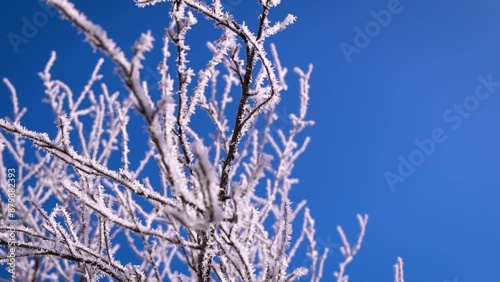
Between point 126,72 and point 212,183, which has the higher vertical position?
point 126,72

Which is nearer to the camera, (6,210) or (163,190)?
(6,210)

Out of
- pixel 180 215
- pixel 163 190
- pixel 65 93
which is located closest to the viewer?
pixel 180 215

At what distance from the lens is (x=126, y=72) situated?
2.90ft

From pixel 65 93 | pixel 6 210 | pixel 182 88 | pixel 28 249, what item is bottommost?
pixel 28 249

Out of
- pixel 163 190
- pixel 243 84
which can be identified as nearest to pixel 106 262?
pixel 243 84

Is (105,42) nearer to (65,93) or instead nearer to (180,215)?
(180,215)

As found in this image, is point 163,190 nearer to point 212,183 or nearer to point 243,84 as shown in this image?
point 243,84

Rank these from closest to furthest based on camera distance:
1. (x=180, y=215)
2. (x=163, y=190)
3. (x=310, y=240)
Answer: (x=180, y=215) → (x=163, y=190) → (x=310, y=240)

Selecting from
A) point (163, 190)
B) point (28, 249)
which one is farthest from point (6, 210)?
point (28, 249)

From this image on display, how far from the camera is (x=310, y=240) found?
154 inches

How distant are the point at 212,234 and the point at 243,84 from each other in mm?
669

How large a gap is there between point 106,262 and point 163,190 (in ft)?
4.80

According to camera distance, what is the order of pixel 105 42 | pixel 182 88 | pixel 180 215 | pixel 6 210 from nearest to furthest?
pixel 105 42, pixel 180 215, pixel 182 88, pixel 6 210

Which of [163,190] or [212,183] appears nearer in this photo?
[212,183]
